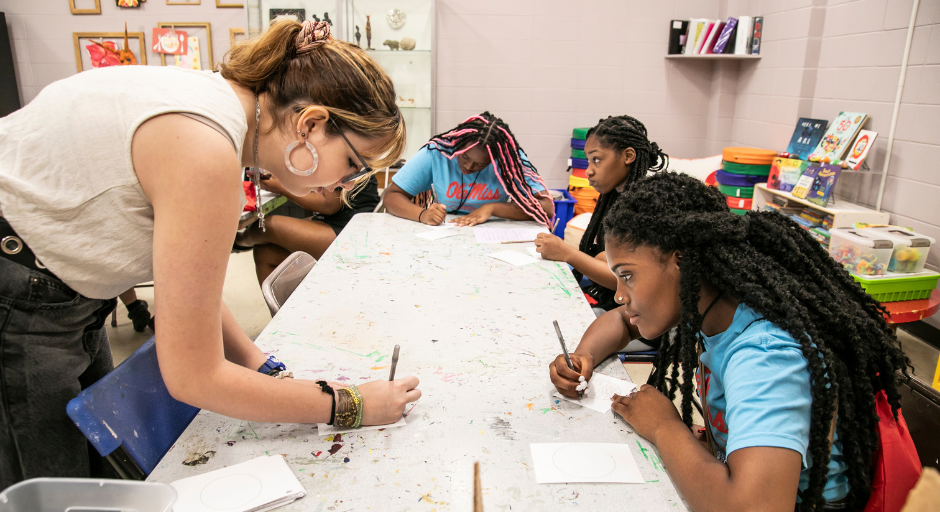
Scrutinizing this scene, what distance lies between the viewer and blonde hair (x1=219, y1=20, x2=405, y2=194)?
906 mm

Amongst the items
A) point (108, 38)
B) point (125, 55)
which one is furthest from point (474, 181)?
point (108, 38)

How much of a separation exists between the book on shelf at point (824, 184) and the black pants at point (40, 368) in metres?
3.23

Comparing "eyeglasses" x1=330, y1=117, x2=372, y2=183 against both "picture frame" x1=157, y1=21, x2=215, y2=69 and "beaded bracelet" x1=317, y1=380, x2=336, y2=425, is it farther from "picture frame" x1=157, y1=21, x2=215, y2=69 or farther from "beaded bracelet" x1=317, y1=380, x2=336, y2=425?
"picture frame" x1=157, y1=21, x2=215, y2=69

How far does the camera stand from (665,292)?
1022 millimetres

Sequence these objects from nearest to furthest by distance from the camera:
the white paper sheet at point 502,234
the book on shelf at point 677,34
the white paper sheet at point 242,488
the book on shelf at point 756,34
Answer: the white paper sheet at point 242,488
the white paper sheet at point 502,234
the book on shelf at point 756,34
the book on shelf at point 677,34

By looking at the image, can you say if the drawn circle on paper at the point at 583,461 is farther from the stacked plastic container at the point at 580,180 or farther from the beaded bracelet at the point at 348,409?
the stacked plastic container at the point at 580,180

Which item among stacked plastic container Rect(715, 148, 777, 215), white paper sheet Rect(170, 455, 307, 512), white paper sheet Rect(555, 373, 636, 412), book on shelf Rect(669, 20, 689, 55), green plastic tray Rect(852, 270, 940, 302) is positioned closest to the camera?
white paper sheet Rect(170, 455, 307, 512)

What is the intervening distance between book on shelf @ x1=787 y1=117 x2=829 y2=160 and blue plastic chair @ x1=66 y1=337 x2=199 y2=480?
3.61 m

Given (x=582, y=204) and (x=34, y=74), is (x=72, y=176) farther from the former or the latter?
(x=34, y=74)

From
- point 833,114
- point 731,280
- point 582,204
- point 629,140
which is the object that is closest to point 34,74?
point 582,204

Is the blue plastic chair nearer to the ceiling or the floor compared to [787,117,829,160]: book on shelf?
nearer to the floor

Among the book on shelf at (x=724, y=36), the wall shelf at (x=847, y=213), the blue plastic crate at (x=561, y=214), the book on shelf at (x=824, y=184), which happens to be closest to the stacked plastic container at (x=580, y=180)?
the blue plastic crate at (x=561, y=214)

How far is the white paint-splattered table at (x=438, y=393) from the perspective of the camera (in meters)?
0.82

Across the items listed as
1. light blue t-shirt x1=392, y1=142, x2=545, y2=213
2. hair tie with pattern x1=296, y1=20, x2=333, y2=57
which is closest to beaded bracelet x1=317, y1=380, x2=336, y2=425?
hair tie with pattern x1=296, y1=20, x2=333, y2=57
